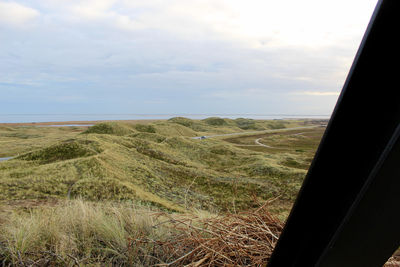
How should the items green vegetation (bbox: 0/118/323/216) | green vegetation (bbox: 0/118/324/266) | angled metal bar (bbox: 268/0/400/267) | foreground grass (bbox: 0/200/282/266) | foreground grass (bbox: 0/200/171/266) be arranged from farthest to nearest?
green vegetation (bbox: 0/118/323/216) → green vegetation (bbox: 0/118/324/266) → foreground grass (bbox: 0/200/171/266) → foreground grass (bbox: 0/200/282/266) → angled metal bar (bbox: 268/0/400/267)

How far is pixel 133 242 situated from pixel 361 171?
2.30m

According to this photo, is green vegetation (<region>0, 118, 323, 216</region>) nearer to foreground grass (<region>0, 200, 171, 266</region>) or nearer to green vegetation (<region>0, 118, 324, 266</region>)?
green vegetation (<region>0, 118, 324, 266</region>)

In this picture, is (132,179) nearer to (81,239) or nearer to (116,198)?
(116,198)

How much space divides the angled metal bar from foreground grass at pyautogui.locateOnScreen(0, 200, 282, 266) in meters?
1.34

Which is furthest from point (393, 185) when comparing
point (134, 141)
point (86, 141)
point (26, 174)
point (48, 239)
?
point (134, 141)

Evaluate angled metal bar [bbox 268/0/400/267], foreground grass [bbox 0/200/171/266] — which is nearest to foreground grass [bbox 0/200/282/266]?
foreground grass [bbox 0/200/171/266]

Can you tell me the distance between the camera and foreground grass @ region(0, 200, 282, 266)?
2.24 meters

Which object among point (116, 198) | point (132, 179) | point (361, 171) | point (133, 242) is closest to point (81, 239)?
point (133, 242)

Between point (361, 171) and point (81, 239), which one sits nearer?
point (361, 171)

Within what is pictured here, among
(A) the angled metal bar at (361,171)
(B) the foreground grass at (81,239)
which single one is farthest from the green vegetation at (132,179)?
(A) the angled metal bar at (361,171)

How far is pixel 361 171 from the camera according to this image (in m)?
0.81

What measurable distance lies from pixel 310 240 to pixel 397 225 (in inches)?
11.3

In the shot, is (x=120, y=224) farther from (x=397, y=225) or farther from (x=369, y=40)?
(x=369, y=40)

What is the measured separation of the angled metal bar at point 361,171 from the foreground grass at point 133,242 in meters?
1.34
